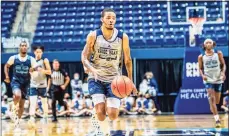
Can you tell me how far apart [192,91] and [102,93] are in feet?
29.1

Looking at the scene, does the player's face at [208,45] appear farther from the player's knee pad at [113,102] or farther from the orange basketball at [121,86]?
the orange basketball at [121,86]

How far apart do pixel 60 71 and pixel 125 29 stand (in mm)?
6222

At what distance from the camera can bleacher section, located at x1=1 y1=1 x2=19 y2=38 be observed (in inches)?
806

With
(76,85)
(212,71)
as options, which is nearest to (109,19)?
(212,71)

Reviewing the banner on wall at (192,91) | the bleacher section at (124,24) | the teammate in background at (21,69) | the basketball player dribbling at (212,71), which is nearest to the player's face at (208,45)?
the basketball player dribbling at (212,71)

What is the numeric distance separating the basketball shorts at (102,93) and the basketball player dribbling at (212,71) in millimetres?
4524

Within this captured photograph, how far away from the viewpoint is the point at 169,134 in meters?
8.98

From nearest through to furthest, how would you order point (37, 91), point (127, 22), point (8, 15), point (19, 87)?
point (19, 87) → point (37, 91) → point (127, 22) → point (8, 15)

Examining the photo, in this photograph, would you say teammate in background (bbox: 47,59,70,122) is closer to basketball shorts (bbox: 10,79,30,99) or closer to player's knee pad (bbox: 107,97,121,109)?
basketball shorts (bbox: 10,79,30,99)

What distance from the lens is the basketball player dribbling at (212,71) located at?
35.5 ft

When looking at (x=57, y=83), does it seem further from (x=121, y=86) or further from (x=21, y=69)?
(x=121, y=86)

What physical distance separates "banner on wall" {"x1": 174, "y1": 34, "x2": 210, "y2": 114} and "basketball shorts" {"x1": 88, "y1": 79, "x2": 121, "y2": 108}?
8.69 meters

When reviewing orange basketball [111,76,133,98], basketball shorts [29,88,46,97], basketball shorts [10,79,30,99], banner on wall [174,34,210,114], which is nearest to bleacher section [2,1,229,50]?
banner on wall [174,34,210,114]

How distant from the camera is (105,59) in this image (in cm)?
673
